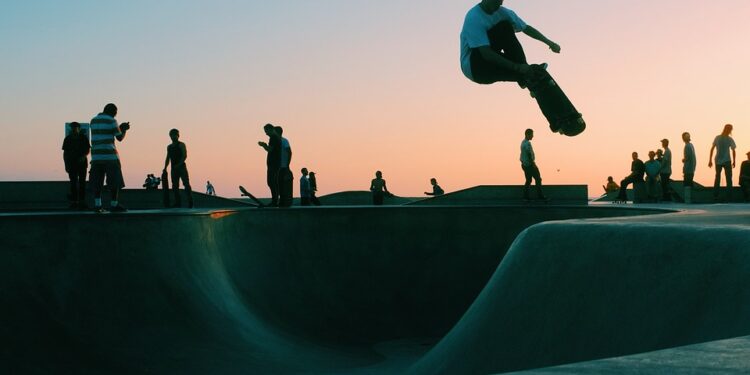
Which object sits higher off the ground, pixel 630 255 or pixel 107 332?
pixel 630 255

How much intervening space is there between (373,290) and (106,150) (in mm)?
4345

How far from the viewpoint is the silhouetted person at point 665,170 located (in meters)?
18.8

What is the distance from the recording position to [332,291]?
12.4 meters

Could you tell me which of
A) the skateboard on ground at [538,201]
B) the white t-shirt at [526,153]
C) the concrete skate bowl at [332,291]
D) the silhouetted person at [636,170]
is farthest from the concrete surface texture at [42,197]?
the silhouetted person at [636,170]

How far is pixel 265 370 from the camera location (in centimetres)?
879

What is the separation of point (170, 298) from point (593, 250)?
4.81 meters

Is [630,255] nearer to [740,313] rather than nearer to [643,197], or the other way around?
[740,313]

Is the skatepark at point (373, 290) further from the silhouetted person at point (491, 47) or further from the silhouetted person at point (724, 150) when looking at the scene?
the silhouetted person at point (724, 150)

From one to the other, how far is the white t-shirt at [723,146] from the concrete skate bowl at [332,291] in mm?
4240

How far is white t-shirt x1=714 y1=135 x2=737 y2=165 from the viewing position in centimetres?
1670

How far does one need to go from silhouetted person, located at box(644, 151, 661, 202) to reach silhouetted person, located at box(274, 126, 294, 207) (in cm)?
927

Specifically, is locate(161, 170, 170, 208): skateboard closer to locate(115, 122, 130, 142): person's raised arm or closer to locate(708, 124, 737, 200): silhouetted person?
locate(115, 122, 130, 142): person's raised arm

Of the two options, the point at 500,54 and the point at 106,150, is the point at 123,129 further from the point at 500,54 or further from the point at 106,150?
the point at 500,54

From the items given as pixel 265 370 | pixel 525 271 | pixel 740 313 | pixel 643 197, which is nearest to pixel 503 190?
pixel 643 197
